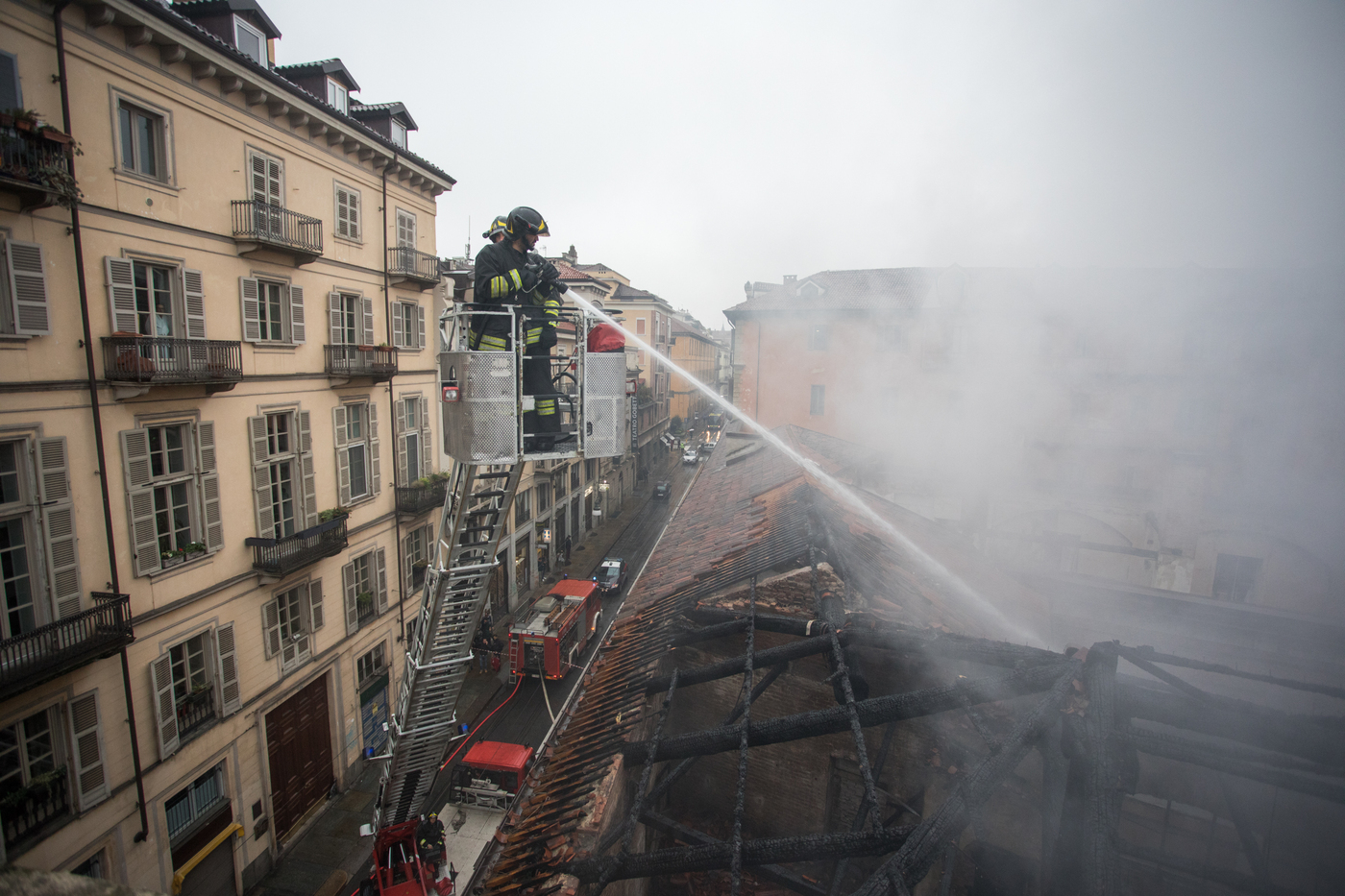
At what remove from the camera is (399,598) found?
14195 mm

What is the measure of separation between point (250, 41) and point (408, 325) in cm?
593

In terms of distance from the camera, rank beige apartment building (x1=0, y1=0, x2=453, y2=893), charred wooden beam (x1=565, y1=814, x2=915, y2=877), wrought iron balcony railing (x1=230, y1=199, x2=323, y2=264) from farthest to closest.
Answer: wrought iron balcony railing (x1=230, y1=199, x2=323, y2=264) < beige apartment building (x1=0, y1=0, x2=453, y2=893) < charred wooden beam (x1=565, y1=814, x2=915, y2=877)

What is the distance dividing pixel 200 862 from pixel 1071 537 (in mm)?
20877

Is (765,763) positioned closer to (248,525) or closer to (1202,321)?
(248,525)

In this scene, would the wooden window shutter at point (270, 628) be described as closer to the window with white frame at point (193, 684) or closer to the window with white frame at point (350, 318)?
the window with white frame at point (193, 684)

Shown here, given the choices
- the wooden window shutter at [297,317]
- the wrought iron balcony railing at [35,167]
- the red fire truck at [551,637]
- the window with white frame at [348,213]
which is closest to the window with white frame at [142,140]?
the wrought iron balcony railing at [35,167]

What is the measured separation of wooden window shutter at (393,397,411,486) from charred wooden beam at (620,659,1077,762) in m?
11.8

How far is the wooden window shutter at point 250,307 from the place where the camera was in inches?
389

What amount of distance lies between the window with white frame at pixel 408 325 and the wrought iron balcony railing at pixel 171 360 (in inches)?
179

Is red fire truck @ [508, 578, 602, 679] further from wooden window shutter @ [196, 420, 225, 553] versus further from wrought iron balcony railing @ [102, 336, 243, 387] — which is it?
wrought iron balcony railing @ [102, 336, 243, 387]

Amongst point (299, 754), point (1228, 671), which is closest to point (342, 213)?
point (299, 754)

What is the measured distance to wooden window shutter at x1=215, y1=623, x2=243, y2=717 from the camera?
375 inches

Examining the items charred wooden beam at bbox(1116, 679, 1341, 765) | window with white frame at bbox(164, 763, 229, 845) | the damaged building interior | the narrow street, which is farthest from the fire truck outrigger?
charred wooden beam at bbox(1116, 679, 1341, 765)

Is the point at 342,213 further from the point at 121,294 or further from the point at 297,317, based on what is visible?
the point at 121,294
